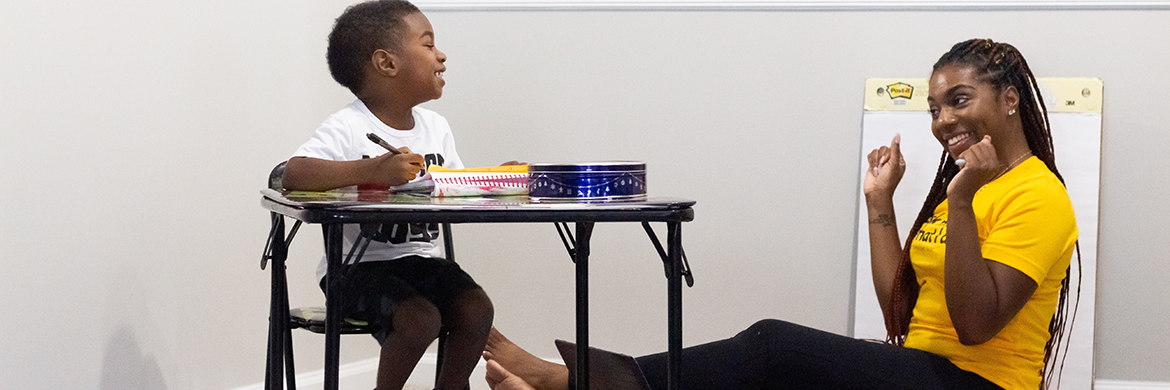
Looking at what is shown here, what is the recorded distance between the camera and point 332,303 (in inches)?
42.0

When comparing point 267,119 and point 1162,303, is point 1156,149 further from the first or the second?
point 267,119

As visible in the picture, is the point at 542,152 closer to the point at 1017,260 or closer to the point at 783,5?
the point at 783,5

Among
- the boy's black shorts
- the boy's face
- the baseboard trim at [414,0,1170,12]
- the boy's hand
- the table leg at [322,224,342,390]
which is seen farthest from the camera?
the baseboard trim at [414,0,1170,12]

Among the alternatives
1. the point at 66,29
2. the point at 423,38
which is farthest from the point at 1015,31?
the point at 66,29

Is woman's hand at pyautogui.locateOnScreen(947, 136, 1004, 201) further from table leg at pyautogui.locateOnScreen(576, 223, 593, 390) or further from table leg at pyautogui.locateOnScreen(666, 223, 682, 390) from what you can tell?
table leg at pyautogui.locateOnScreen(576, 223, 593, 390)

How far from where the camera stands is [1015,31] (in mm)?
2230

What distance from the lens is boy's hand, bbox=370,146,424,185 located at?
3.95ft

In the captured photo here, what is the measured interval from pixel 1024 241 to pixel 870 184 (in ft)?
1.27

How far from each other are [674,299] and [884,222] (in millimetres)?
642

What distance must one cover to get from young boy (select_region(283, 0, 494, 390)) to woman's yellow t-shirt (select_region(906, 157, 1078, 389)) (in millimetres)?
711

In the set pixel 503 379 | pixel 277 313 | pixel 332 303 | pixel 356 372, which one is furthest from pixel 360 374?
pixel 332 303

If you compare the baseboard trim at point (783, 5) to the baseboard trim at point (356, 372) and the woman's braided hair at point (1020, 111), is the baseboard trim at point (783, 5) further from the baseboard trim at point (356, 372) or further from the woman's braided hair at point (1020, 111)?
the baseboard trim at point (356, 372)

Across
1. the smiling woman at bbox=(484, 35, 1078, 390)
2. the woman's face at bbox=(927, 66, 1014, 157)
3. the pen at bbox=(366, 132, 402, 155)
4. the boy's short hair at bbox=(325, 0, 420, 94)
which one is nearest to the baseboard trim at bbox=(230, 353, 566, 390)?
the boy's short hair at bbox=(325, 0, 420, 94)

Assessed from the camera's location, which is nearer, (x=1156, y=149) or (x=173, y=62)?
(x=173, y=62)
